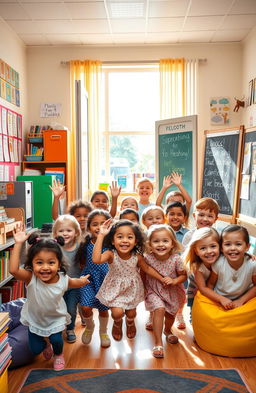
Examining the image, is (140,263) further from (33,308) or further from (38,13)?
(38,13)

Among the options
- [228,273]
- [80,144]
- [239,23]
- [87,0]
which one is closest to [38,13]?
[87,0]

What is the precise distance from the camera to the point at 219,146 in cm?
406

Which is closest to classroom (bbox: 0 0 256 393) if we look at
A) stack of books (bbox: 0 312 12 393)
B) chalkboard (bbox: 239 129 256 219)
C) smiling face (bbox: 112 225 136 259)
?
chalkboard (bbox: 239 129 256 219)

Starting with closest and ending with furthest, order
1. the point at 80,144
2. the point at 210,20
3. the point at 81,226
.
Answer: the point at 81,226
the point at 80,144
the point at 210,20

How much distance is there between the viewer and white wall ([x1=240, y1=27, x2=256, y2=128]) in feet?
16.4

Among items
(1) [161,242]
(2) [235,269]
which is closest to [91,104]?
(1) [161,242]

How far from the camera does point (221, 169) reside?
399 centimetres

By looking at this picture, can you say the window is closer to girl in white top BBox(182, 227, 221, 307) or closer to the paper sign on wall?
the paper sign on wall

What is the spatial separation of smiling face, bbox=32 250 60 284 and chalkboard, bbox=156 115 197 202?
7.61 feet

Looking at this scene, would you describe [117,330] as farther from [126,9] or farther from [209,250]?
[126,9]

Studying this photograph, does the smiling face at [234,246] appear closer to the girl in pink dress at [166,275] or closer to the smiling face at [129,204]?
the girl in pink dress at [166,275]

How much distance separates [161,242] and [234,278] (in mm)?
507

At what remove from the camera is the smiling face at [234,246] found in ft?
7.88

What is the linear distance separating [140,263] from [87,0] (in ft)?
9.92
